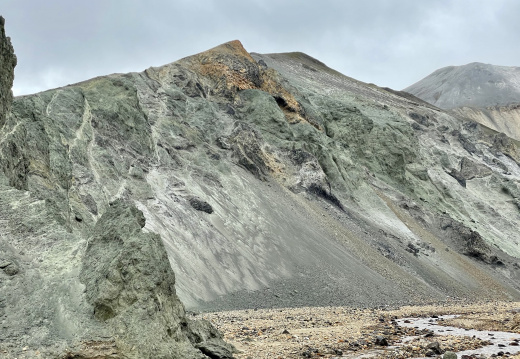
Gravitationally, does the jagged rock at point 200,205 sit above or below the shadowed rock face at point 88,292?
above

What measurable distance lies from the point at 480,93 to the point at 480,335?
159 meters

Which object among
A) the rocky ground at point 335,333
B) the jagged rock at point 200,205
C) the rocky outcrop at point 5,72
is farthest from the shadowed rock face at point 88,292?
the jagged rock at point 200,205

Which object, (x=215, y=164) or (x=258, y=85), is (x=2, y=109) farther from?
(x=258, y=85)

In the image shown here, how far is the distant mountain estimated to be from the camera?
509 feet

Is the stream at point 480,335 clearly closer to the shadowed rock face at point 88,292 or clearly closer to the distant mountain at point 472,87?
the shadowed rock face at point 88,292

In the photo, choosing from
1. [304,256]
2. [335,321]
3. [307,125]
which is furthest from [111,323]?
[307,125]

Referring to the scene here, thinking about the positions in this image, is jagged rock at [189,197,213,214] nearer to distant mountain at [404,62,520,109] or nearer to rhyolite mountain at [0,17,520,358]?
rhyolite mountain at [0,17,520,358]

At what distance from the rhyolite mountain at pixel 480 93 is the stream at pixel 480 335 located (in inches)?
4711

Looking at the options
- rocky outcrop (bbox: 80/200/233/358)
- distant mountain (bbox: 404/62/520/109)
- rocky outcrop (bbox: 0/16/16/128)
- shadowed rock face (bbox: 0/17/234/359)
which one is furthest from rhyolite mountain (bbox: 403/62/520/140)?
shadowed rock face (bbox: 0/17/234/359)

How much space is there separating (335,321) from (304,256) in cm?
1204

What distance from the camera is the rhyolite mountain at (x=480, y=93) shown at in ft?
456

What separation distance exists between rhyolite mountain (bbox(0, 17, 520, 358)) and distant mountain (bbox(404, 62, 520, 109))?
282ft

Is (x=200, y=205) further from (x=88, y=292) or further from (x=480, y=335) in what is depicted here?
(x=88, y=292)

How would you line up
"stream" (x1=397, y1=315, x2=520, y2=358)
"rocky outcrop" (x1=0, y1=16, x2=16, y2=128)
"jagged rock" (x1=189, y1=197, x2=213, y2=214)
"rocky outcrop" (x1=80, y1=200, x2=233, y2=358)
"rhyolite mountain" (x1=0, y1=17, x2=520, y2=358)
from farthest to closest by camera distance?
"jagged rock" (x1=189, y1=197, x2=213, y2=214), "stream" (x1=397, y1=315, x2=520, y2=358), "rocky outcrop" (x1=0, y1=16, x2=16, y2=128), "rhyolite mountain" (x1=0, y1=17, x2=520, y2=358), "rocky outcrop" (x1=80, y1=200, x2=233, y2=358)
